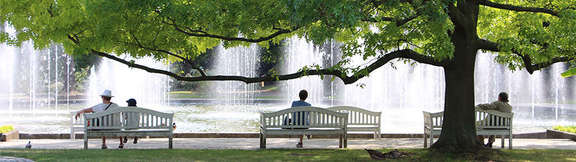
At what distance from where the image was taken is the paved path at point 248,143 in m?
10.2

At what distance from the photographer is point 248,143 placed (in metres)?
10.9

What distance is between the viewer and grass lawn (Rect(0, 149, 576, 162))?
818 centimetres

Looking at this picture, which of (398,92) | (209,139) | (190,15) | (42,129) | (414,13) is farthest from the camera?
(398,92)

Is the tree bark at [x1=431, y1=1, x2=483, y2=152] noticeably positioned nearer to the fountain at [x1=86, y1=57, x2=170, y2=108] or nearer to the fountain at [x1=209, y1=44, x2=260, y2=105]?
the fountain at [x1=86, y1=57, x2=170, y2=108]

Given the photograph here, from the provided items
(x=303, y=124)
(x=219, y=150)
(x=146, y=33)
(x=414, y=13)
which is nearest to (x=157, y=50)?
(x=146, y=33)

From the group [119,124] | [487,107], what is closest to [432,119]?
[487,107]

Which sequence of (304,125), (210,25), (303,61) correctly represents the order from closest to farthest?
(210,25) < (304,125) < (303,61)

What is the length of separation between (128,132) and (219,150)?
148cm

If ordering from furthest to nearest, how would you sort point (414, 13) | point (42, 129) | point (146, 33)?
1. point (42, 129)
2. point (146, 33)
3. point (414, 13)

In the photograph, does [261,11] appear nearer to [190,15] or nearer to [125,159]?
[190,15]

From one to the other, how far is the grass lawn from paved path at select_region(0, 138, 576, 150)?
3.55 feet

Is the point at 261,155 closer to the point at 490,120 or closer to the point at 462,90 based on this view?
the point at 462,90

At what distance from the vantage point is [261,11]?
8812 millimetres

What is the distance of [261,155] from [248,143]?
2173 mm
